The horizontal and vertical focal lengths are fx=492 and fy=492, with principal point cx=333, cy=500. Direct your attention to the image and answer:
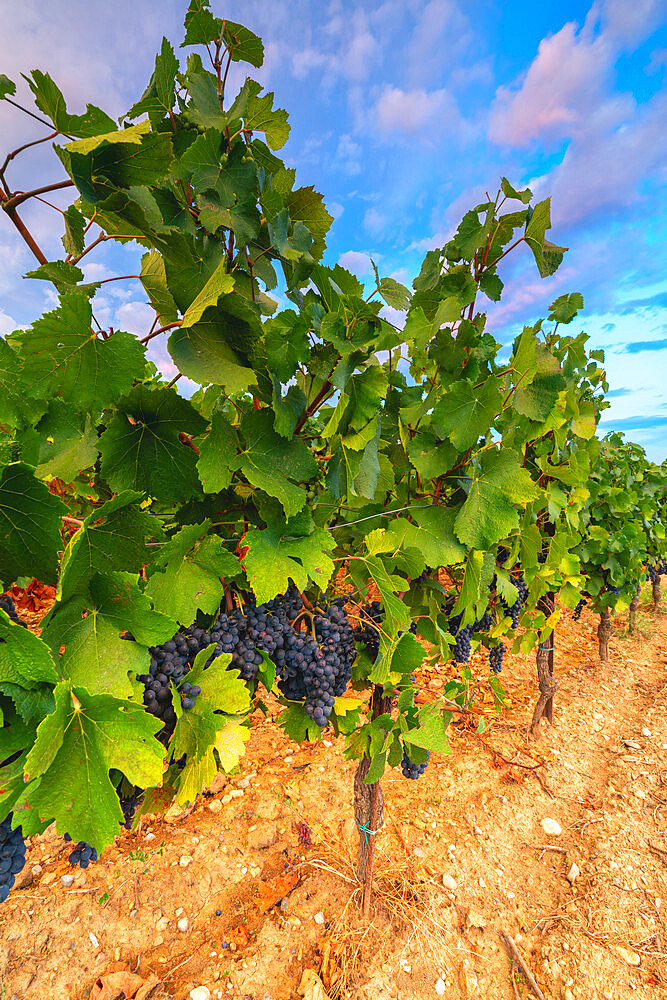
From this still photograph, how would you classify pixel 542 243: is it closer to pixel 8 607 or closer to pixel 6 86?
pixel 6 86

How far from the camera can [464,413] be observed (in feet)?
5.98

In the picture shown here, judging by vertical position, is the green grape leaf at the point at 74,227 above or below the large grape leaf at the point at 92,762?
above

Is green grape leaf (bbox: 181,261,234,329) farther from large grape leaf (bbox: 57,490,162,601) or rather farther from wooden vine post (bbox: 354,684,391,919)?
wooden vine post (bbox: 354,684,391,919)

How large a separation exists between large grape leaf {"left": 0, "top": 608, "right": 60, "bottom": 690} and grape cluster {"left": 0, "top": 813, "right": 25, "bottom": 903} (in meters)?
0.52

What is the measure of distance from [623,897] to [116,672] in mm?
3964

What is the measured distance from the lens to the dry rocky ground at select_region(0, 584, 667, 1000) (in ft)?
8.80

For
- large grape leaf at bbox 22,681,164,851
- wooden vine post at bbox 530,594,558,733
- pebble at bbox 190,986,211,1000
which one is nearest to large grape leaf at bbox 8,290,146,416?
large grape leaf at bbox 22,681,164,851

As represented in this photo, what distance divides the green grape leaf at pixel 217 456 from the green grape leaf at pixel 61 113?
65 cm

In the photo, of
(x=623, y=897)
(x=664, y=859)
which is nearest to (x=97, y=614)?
(x=623, y=897)

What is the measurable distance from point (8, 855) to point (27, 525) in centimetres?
84

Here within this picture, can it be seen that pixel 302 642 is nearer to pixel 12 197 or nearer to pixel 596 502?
pixel 12 197

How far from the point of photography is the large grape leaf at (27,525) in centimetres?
98

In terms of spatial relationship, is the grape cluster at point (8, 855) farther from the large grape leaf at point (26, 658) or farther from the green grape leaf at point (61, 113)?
the green grape leaf at point (61, 113)

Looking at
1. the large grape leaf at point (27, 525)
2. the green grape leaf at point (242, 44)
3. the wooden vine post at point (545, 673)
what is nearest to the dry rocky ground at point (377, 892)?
the wooden vine post at point (545, 673)
